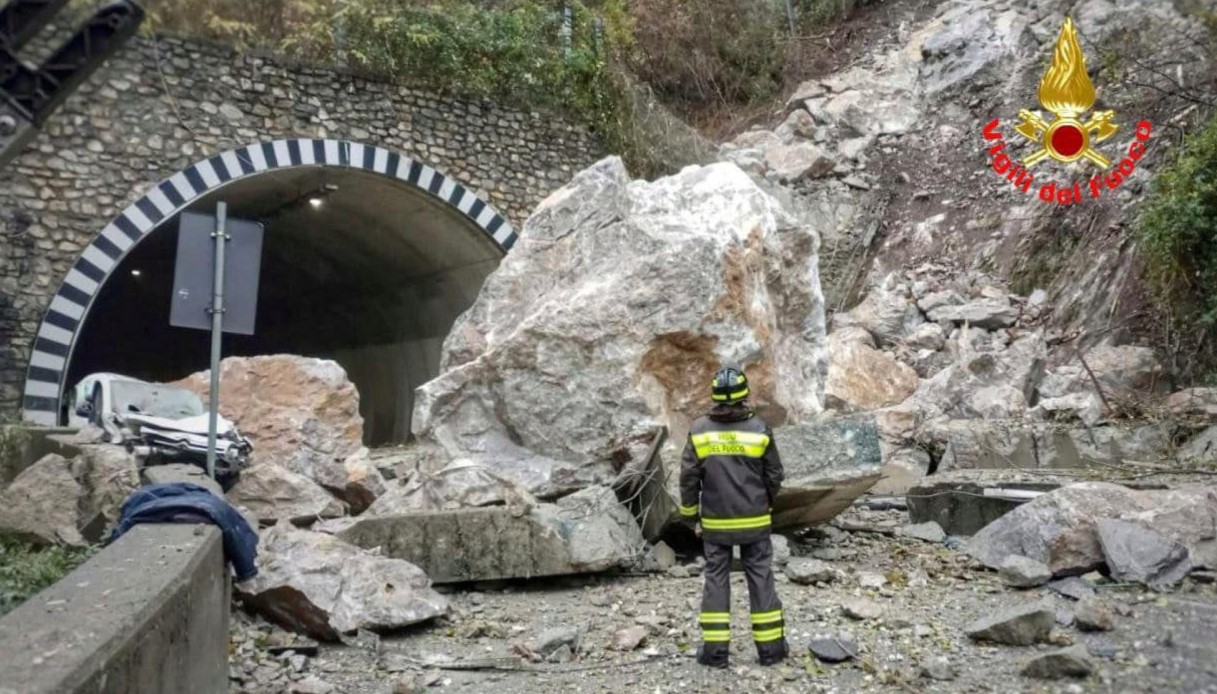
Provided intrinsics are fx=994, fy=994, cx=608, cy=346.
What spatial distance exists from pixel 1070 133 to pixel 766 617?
11053mm

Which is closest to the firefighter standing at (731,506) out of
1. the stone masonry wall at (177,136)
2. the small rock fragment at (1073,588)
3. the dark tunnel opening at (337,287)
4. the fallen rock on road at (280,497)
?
the small rock fragment at (1073,588)

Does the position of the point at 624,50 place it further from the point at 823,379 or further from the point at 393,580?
the point at 393,580

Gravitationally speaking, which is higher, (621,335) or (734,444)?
(621,335)

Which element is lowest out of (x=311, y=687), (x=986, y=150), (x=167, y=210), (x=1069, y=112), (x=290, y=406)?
Result: (x=311, y=687)

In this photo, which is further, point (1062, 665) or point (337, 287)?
point (337, 287)

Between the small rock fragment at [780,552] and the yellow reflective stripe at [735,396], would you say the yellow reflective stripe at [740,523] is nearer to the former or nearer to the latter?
the yellow reflective stripe at [735,396]

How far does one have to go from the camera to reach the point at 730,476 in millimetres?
3895

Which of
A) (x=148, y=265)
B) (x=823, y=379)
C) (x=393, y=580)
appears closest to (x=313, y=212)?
(x=148, y=265)

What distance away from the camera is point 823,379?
656 cm

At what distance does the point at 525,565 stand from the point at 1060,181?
10.4 meters

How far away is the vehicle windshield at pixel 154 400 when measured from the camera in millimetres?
8414

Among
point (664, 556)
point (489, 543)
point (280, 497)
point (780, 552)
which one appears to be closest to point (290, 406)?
point (280, 497)

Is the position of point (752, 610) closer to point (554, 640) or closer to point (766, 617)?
point (766, 617)

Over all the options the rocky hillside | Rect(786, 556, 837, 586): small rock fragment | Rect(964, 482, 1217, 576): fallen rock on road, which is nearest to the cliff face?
the rocky hillside
